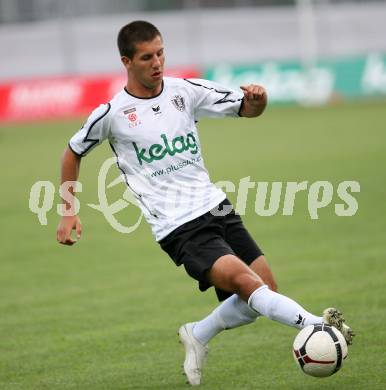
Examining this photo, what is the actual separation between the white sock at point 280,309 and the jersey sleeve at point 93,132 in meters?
1.50

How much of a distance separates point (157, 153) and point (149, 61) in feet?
1.99

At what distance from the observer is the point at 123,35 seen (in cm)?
648

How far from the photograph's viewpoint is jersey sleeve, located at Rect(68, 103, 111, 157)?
6.48 m

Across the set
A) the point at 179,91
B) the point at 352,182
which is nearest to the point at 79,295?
the point at 179,91

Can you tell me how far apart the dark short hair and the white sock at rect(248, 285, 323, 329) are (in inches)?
70.6

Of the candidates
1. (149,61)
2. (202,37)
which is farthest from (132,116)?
(202,37)

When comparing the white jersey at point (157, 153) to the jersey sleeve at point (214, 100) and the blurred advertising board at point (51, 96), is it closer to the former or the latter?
the jersey sleeve at point (214, 100)

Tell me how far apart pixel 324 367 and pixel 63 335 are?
3120mm

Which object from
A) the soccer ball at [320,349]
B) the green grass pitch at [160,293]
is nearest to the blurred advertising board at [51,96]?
the green grass pitch at [160,293]

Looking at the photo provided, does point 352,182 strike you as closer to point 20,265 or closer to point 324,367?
point 20,265

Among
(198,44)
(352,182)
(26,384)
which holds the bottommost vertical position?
(198,44)

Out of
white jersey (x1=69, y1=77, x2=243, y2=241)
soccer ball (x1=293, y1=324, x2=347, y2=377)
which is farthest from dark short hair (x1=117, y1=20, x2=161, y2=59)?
soccer ball (x1=293, y1=324, x2=347, y2=377)

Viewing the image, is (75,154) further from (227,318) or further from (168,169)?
(227,318)

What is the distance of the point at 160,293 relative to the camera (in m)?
9.86
